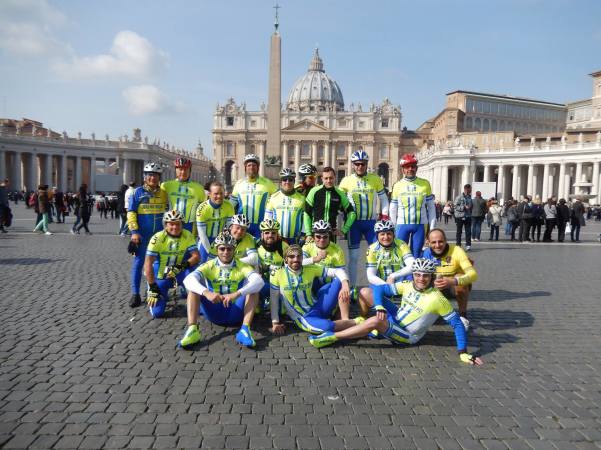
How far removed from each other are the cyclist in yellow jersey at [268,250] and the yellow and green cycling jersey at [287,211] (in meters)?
0.40

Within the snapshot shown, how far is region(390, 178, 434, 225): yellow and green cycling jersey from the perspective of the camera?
654 centimetres

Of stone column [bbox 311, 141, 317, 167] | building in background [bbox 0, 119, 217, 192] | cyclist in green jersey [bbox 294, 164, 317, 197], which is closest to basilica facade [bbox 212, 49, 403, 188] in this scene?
stone column [bbox 311, 141, 317, 167]

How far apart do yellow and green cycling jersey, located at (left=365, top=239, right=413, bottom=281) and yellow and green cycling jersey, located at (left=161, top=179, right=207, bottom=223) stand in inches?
102

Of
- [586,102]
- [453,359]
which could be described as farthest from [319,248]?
[586,102]

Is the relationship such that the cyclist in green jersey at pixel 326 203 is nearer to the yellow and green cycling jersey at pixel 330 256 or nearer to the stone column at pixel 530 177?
the yellow and green cycling jersey at pixel 330 256

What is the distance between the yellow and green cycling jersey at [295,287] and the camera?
5.03 meters

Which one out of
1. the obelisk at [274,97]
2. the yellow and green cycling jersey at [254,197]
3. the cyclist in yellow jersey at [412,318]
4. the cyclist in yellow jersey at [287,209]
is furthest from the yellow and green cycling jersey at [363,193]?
the obelisk at [274,97]

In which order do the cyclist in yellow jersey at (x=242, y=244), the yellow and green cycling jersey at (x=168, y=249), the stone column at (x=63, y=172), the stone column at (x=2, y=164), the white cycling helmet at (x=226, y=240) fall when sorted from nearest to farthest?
the white cycling helmet at (x=226, y=240) → the cyclist in yellow jersey at (x=242, y=244) → the yellow and green cycling jersey at (x=168, y=249) → the stone column at (x=2, y=164) → the stone column at (x=63, y=172)

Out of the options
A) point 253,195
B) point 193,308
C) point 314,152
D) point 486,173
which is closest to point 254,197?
point 253,195

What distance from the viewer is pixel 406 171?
Result: 21.7 feet

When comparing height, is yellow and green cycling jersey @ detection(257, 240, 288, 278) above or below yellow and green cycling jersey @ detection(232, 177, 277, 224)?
below

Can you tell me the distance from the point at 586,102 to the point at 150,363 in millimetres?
84752

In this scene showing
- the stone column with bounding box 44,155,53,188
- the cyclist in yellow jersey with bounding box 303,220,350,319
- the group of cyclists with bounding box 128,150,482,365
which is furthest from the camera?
the stone column with bounding box 44,155,53,188

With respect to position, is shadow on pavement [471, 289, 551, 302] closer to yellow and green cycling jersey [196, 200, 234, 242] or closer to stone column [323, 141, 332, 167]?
yellow and green cycling jersey [196, 200, 234, 242]
